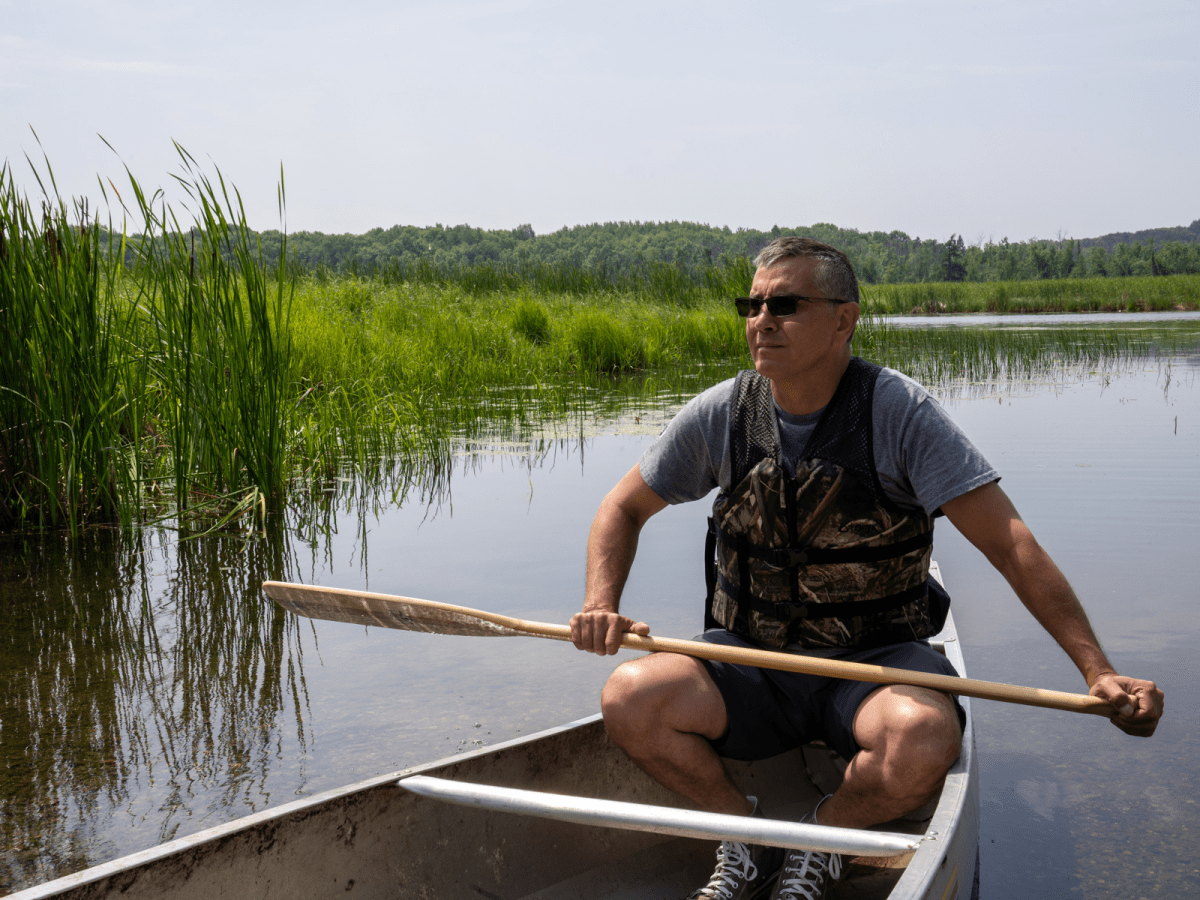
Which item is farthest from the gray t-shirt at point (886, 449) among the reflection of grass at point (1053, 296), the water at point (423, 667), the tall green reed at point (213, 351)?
the reflection of grass at point (1053, 296)

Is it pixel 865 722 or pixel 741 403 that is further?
pixel 741 403

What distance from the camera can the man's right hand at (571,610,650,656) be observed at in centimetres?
207

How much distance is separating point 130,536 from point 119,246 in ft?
4.58

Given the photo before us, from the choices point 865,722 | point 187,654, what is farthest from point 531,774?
point 187,654

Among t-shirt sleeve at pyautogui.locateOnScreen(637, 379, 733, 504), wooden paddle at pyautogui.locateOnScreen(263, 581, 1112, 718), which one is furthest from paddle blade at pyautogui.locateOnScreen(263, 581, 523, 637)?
t-shirt sleeve at pyautogui.locateOnScreen(637, 379, 733, 504)

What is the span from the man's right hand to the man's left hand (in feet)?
2.84

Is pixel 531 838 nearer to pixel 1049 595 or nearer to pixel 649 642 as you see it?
pixel 649 642

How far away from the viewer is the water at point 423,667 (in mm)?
2432

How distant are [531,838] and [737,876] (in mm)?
438

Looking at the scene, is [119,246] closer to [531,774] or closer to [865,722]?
[531,774]

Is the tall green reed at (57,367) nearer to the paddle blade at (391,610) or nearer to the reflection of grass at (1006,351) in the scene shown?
the paddle blade at (391,610)

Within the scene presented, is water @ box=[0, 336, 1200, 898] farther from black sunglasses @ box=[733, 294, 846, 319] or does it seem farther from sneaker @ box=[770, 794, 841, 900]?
black sunglasses @ box=[733, 294, 846, 319]

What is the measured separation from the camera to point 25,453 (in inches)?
187

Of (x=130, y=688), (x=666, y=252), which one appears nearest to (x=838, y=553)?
(x=130, y=688)
